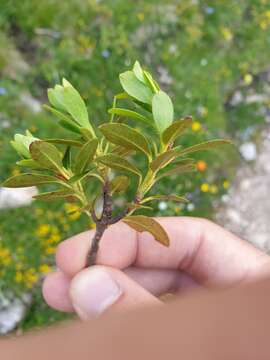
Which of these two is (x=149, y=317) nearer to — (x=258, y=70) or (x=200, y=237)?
(x=200, y=237)

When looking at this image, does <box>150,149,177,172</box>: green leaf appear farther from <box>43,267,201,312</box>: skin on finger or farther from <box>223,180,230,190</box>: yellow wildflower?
<box>223,180,230,190</box>: yellow wildflower

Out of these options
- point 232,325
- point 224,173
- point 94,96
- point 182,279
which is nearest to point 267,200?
point 224,173

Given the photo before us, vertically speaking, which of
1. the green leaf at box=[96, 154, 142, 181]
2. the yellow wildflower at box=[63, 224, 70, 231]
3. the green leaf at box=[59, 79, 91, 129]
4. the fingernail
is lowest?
the yellow wildflower at box=[63, 224, 70, 231]

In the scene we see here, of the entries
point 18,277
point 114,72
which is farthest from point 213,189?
point 18,277

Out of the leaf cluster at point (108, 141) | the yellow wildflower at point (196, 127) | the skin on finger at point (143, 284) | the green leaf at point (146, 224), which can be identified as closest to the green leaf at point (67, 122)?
the leaf cluster at point (108, 141)

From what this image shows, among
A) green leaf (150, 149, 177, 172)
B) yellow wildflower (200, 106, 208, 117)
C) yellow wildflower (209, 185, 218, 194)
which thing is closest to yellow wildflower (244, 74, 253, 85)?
yellow wildflower (200, 106, 208, 117)

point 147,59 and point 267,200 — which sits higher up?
point 147,59
